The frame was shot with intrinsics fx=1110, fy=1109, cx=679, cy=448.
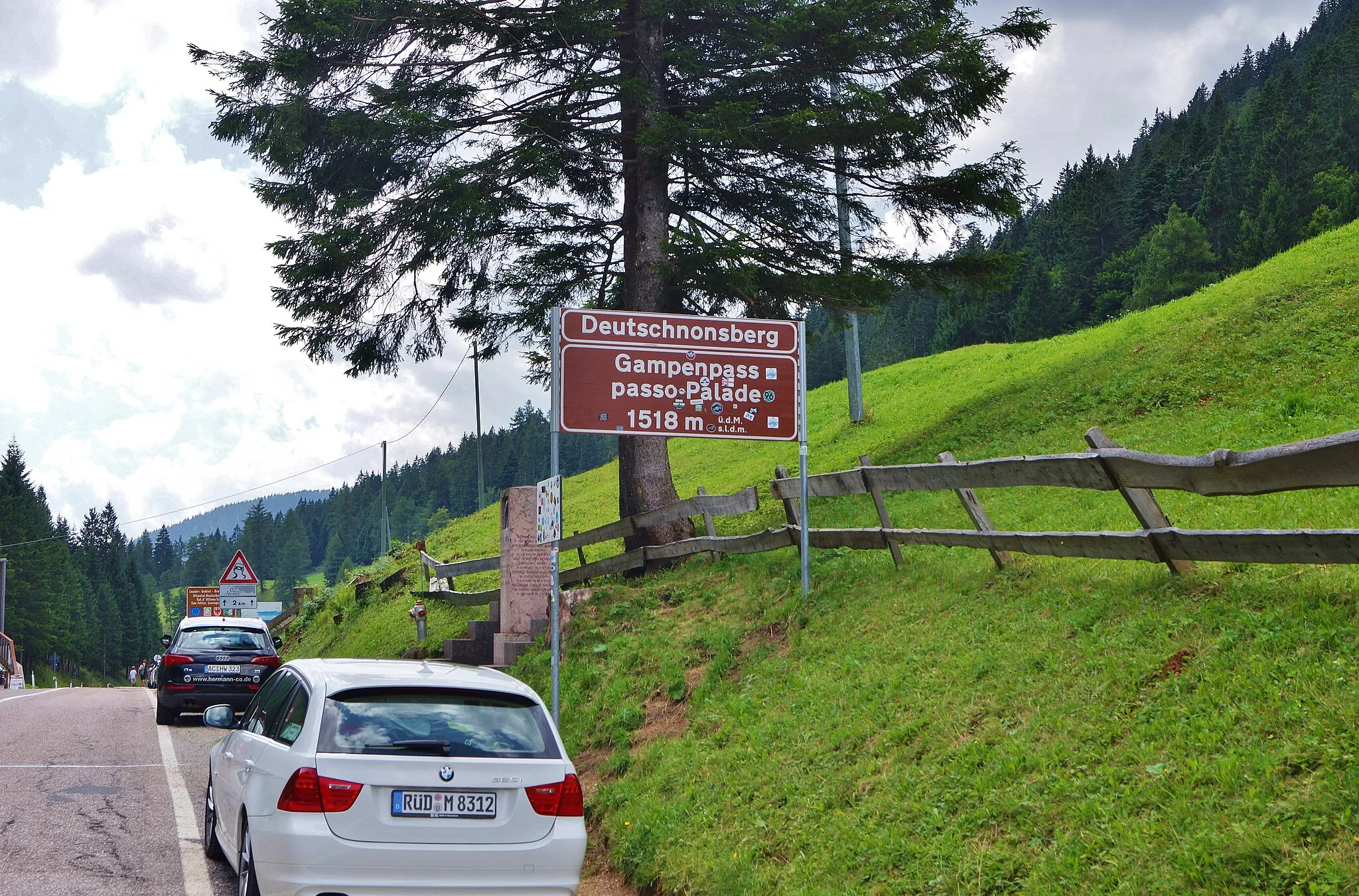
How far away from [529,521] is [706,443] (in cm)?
2801

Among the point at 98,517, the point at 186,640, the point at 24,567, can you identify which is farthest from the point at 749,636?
the point at 98,517

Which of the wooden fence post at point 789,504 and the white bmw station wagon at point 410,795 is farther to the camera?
the wooden fence post at point 789,504

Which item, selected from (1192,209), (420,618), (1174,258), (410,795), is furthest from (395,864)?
(1192,209)

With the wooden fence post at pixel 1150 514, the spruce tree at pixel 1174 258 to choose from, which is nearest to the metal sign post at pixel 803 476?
the wooden fence post at pixel 1150 514

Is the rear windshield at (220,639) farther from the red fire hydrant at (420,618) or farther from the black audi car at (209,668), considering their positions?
the red fire hydrant at (420,618)

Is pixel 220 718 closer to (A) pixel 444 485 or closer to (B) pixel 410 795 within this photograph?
(B) pixel 410 795

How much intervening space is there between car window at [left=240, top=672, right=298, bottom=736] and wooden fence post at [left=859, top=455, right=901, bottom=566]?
540 centimetres

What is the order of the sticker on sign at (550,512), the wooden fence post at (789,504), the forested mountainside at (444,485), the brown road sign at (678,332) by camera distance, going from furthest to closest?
the forested mountainside at (444,485)
the wooden fence post at (789,504)
the brown road sign at (678,332)
the sticker on sign at (550,512)

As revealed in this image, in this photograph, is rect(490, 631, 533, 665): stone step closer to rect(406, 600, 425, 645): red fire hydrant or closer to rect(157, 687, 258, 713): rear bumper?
rect(157, 687, 258, 713): rear bumper

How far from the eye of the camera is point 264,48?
1698cm

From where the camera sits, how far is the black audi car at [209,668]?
16.3m

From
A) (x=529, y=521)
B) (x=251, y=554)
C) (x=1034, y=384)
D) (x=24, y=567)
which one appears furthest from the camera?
(x=251, y=554)

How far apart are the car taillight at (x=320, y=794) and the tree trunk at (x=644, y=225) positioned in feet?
36.3

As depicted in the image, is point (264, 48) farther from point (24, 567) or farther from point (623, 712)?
point (24, 567)
